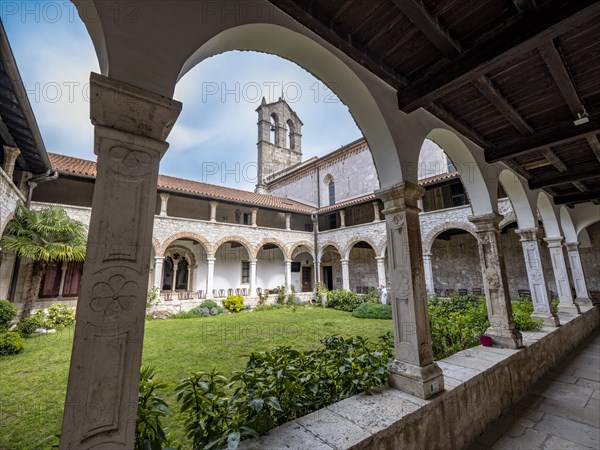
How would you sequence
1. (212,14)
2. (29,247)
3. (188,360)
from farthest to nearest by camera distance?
(29,247), (188,360), (212,14)

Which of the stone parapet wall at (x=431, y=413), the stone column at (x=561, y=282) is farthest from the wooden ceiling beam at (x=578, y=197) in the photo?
the stone parapet wall at (x=431, y=413)

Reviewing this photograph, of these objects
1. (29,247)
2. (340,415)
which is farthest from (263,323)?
(340,415)

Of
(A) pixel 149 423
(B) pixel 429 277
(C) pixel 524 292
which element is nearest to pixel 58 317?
(A) pixel 149 423

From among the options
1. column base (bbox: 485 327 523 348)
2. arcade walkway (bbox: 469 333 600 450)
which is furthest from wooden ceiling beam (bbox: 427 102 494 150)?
arcade walkway (bbox: 469 333 600 450)

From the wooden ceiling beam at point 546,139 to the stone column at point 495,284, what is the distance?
39.8 inches

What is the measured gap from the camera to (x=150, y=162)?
150 centimetres

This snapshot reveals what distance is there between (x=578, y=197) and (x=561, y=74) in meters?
6.40

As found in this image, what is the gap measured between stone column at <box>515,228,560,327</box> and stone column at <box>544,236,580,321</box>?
6.47 ft

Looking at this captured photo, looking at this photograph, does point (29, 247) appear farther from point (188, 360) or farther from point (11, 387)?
point (188, 360)

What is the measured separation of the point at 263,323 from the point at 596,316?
10.6 meters

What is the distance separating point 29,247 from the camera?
796 cm

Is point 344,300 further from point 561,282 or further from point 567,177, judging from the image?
point 567,177

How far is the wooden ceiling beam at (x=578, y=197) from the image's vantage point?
6.86m

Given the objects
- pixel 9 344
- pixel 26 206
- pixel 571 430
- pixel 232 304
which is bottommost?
pixel 571 430
